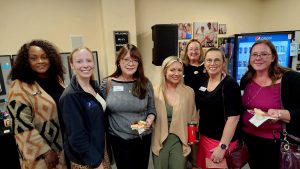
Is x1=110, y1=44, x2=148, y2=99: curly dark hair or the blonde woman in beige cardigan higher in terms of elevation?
x1=110, y1=44, x2=148, y2=99: curly dark hair

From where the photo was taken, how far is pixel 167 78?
75.7 inches

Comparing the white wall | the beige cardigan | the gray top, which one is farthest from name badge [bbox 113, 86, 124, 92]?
the white wall

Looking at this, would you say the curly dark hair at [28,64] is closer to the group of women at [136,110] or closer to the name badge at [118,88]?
the group of women at [136,110]

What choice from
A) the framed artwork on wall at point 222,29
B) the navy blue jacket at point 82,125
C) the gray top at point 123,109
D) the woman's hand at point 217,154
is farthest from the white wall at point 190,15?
the navy blue jacket at point 82,125

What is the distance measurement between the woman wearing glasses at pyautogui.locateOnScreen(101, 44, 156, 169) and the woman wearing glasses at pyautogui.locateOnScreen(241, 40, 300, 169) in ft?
2.75

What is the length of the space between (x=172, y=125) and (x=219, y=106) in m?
0.43

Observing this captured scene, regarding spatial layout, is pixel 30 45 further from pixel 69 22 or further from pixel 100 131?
pixel 69 22

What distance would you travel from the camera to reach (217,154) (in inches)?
69.1

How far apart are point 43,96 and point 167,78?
40.5 inches

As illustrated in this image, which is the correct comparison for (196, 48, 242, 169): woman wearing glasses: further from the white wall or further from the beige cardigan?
the white wall

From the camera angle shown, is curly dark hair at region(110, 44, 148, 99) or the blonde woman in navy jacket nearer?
the blonde woman in navy jacket

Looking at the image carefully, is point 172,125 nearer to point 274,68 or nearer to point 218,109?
point 218,109

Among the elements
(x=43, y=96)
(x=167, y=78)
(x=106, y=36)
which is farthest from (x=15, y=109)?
(x=106, y=36)

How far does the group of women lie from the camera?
55.6 inches
